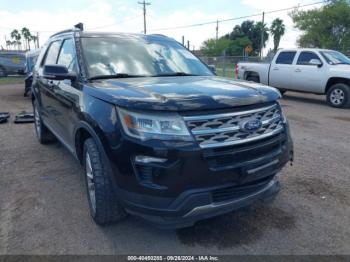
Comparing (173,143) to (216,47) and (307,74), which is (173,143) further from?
(216,47)

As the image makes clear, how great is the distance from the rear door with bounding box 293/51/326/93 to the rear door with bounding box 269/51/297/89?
23 cm

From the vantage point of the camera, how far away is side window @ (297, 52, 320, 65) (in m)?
10.8

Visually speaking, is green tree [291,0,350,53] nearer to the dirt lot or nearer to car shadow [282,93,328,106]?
car shadow [282,93,328,106]

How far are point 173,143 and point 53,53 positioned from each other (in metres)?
3.41

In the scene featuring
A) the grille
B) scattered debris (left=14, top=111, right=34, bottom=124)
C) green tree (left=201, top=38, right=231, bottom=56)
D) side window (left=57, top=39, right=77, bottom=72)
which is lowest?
scattered debris (left=14, top=111, right=34, bottom=124)

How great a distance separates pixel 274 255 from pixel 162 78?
6.55 feet

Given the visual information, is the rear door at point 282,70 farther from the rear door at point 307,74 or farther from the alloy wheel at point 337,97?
the alloy wheel at point 337,97

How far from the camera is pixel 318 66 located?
1056cm

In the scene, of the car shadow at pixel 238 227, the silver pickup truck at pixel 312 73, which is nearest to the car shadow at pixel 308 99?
the silver pickup truck at pixel 312 73

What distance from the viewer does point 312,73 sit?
35.0 feet

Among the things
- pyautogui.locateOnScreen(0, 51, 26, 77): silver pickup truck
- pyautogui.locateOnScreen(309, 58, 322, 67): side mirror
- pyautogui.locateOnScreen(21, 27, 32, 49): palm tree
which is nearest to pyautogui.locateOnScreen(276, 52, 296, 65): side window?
pyautogui.locateOnScreen(309, 58, 322, 67): side mirror

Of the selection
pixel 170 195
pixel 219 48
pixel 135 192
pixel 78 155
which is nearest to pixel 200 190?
pixel 170 195

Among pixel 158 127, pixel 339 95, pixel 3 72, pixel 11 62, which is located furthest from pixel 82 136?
pixel 3 72

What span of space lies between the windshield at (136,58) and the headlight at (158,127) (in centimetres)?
116
